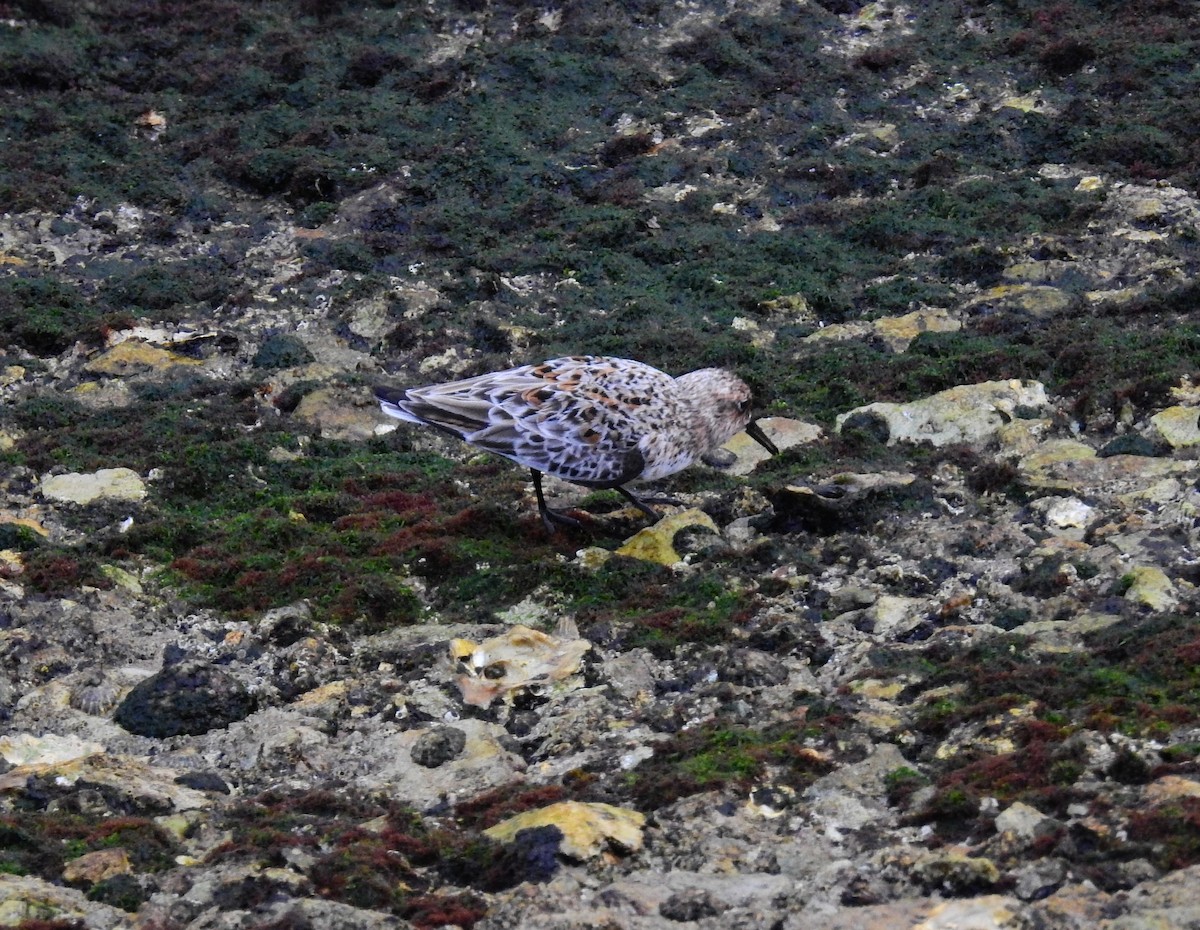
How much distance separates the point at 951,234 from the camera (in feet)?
58.6

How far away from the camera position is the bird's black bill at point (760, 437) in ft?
43.0

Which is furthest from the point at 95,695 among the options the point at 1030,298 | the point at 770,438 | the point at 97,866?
the point at 1030,298

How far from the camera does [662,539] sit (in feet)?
39.5

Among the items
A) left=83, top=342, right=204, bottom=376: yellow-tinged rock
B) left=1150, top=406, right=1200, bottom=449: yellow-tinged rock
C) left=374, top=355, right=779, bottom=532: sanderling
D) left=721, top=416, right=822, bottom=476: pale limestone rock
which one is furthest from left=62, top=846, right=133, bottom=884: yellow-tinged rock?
left=83, top=342, right=204, bottom=376: yellow-tinged rock

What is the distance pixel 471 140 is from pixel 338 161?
1823mm

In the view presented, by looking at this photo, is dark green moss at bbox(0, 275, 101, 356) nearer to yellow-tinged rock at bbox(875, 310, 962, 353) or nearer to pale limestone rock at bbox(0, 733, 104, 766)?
pale limestone rock at bbox(0, 733, 104, 766)

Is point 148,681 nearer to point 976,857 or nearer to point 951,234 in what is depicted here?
point 976,857

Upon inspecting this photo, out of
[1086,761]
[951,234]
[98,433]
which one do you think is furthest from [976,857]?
[951,234]

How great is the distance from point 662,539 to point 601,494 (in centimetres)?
139

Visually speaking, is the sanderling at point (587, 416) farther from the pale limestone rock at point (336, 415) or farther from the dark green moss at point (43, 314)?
the dark green moss at point (43, 314)

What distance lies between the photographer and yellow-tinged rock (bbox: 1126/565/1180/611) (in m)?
9.75

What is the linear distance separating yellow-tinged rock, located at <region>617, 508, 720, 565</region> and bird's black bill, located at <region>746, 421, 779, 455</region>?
1.02 metres

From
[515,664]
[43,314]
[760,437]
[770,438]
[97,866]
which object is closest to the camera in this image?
[97,866]

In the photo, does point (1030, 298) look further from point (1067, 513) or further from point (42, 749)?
point (42, 749)
